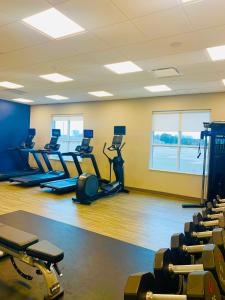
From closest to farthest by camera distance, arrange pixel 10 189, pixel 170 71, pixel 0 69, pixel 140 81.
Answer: pixel 170 71 < pixel 0 69 < pixel 140 81 < pixel 10 189

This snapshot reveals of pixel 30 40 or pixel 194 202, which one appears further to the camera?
pixel 194 202

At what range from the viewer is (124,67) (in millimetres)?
4430

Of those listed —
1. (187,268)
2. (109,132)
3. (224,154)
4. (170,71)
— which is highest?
(170,71)

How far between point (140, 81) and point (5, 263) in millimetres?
4334

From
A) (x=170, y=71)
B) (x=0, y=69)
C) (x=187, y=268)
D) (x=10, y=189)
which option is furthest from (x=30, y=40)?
(x=10, y=189)

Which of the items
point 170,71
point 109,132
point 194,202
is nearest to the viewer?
point 170,71

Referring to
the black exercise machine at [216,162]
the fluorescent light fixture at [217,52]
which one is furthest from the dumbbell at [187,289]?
the black exercise machine at [216,162]

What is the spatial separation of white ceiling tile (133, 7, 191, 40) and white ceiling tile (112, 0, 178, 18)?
0.09 meters

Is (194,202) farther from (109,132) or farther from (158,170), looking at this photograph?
(109,132)

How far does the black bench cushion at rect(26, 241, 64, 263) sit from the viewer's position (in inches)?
76.2

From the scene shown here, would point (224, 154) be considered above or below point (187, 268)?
above

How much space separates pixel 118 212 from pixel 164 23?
3572 mm

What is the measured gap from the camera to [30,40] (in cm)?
335

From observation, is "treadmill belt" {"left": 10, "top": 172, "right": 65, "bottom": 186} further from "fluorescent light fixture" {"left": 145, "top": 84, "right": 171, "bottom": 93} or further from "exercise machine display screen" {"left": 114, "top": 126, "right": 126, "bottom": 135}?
"fluorescent light fixture" {"left": 145, "top": 84, "right": 171, "bottom": 93}
